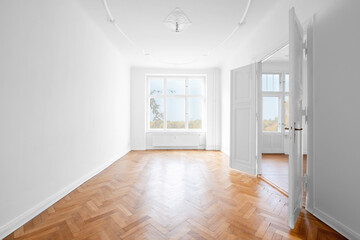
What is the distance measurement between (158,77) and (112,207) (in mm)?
4824

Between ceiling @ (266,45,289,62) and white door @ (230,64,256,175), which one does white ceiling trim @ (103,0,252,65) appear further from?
ceiling @ (266,45,289,62)

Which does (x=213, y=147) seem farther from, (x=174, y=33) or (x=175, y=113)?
(x=174, y=33)

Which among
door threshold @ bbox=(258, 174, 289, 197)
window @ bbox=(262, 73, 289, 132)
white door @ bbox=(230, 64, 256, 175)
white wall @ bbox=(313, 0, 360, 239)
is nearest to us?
white wall @ bbox=(313, 0, 360, 239)

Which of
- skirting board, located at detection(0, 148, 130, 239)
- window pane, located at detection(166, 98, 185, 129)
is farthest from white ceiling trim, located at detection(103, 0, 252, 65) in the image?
skirting board, located at detection(0, 148, 130, 239)

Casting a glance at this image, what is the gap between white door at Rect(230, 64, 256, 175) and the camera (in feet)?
10.7

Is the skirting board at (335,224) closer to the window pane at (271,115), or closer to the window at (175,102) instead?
the window pane at (271,115)

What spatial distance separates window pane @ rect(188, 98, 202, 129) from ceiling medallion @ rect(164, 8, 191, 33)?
325cm

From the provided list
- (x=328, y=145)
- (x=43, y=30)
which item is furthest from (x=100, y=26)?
(x=328, y=145)

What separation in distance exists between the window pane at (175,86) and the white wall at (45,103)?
115 inches

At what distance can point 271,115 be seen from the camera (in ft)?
18.3

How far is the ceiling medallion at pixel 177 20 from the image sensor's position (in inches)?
109

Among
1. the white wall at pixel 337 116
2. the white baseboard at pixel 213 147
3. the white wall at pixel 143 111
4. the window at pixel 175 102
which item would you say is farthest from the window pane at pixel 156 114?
the white wall at pixel 337 116

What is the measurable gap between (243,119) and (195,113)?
2.82 metres

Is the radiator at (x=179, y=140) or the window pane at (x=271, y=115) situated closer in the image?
the window pane at (x=271, y=115)
